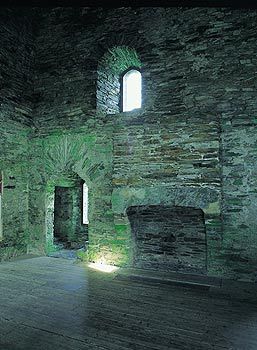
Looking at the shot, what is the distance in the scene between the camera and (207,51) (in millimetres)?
5359

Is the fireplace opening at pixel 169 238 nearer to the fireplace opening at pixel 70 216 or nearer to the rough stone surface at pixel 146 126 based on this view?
the rough stone surface at pixel 146 126

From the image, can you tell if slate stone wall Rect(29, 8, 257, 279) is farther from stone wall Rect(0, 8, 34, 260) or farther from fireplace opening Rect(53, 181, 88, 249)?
fireplace opening Rect(53, 181, 88, 249)

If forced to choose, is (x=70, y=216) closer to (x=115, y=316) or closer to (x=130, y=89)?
(x=130, y=89)

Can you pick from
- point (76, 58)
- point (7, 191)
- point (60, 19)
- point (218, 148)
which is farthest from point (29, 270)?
point (60, 19)

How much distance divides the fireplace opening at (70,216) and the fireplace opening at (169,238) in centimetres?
328

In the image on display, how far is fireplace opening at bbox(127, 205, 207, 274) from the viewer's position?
562 centimetres

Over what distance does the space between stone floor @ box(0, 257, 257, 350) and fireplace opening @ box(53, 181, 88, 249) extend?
3810 millimetres

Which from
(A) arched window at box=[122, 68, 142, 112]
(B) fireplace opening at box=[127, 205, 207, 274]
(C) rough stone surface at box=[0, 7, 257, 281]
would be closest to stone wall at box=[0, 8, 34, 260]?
(C) rough stone surface at box=[0, 7, 257, 281]

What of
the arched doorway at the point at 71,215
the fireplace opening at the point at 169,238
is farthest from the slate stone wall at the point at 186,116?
the arched doorway at the point at 71,215

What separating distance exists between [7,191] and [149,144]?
11.4ft

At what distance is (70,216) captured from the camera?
8953 millimetres

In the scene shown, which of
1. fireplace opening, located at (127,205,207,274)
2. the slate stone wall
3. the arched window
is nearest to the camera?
the slate stone wall

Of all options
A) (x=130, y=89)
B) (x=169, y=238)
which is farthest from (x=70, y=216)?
(x=130, y=89)

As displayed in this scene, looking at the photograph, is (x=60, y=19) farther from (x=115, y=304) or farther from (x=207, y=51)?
(x=115, y=304)
